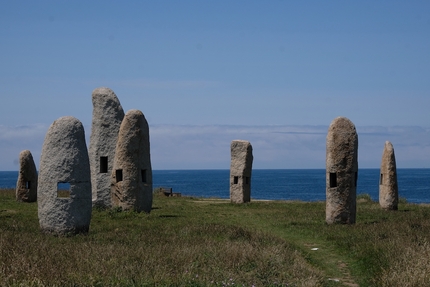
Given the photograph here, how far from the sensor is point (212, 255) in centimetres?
1490

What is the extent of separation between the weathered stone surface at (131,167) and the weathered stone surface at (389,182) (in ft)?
40.5

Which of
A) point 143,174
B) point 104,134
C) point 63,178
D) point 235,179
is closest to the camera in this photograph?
point 63,178

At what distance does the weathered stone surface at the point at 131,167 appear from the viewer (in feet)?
89.6

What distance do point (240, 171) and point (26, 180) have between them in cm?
1275

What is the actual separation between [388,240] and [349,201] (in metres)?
6.39

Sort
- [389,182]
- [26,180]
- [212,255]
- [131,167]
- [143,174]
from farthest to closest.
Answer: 1. [26,180]
2. [389,182]
3. [143,174]
4. [131,167]
5. [212,255]

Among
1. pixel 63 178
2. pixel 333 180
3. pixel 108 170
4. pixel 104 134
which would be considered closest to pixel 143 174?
pixel 108 170

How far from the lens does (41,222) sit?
19.2 meters

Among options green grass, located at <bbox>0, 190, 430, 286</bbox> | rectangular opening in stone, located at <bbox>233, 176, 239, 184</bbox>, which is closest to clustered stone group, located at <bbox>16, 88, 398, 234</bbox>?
green grass, located at <bbox>0, 190, 430, 286</bbox>

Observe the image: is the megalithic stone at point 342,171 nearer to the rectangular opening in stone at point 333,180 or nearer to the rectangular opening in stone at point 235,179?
the rectangular opening in stone at point 333,180

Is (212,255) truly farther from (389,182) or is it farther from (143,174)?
(389,182)

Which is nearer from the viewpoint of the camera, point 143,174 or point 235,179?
point 143,174

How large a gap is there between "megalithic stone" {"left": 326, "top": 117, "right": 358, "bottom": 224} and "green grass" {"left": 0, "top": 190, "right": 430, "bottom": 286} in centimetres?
82

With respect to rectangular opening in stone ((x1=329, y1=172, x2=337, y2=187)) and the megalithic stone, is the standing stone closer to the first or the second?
rectangular opening in stone ((x1=329, y1=172, x2=337, y2=187))
